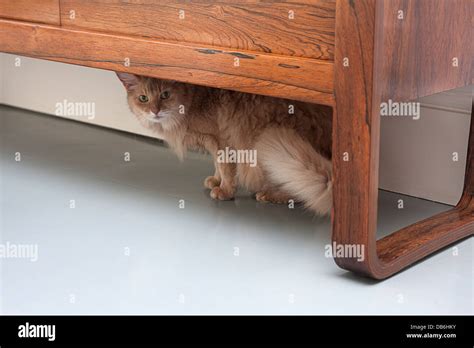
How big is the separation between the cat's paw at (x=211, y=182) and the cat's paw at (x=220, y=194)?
0.07 meters

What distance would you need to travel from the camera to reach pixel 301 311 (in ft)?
4.59

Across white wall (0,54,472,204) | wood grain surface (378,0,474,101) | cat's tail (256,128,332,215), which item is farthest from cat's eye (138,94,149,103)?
wood grain surface (378,0,474,101)

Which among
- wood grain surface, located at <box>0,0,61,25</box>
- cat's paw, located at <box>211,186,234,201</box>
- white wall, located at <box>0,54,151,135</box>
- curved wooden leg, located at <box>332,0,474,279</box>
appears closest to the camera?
curved wooden leg, located at <box>332,0,474,279</box>

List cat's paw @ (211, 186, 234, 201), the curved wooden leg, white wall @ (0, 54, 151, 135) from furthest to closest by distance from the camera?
white wall @ (0, 54, 151, 135) → cat's paw @ (211, 186, 234, 201) → the curved wooden leg

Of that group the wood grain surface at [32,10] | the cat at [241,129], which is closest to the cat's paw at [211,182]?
→ the cat at [241,129]

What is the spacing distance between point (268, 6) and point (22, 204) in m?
0.93

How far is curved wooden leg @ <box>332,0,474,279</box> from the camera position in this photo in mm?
1343

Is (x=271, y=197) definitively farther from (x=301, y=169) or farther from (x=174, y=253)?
(x=174, y=253)

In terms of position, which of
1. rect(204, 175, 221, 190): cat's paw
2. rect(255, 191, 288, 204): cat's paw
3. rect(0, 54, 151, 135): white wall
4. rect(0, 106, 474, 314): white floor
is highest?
rect(0, 54, 151, 135): white wall

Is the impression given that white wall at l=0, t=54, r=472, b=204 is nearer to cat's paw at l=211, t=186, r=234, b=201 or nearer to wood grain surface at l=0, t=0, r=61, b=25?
cat's paw at l=211, t=186, r=234, b=201

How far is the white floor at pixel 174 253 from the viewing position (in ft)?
4.72

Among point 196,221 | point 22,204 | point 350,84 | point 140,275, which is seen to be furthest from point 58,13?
point 350,84

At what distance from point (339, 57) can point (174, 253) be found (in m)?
0.60

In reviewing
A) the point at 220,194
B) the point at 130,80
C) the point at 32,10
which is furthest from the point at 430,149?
the point at 32,10
